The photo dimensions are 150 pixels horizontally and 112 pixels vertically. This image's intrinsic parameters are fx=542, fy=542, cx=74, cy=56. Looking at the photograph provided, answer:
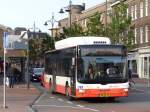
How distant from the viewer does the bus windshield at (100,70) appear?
2436 cm

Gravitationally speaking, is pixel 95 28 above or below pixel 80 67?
above

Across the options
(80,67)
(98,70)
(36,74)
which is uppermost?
(80,67)

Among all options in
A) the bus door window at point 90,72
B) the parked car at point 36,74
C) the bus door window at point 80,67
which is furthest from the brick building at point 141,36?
the bus door window at point 90,72

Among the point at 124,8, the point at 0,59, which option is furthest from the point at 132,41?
the point at 0,59

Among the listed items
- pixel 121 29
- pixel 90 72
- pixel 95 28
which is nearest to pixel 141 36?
pixel 95 28

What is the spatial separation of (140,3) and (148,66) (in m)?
8.29

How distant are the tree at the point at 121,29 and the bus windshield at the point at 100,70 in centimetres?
3195

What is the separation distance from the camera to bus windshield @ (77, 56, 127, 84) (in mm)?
24359

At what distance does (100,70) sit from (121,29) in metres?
33.6

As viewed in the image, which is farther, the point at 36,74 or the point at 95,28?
the point at 95,28

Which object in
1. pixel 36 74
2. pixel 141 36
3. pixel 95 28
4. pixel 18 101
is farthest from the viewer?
pixel 141 36

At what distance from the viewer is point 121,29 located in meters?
57.7

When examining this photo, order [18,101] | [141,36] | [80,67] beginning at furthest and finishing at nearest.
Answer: [141,36] < [18,101] < [80,67]

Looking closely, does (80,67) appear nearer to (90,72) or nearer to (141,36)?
(90,72)
